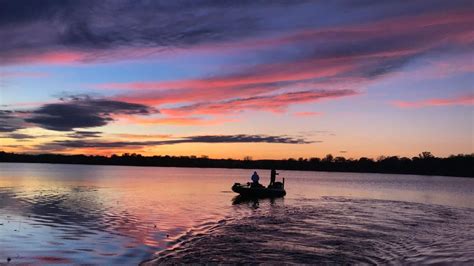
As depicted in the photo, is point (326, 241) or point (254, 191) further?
point (254, 191)

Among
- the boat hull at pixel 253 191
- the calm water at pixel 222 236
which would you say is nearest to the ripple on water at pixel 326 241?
the calm water at pixel 222 236

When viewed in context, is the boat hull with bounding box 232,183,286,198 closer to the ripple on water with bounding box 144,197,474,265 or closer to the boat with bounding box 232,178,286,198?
the boat with bounding box 232,178,286,198

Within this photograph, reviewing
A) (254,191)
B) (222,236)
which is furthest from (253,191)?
(222,236)

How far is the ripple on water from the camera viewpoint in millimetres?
17031

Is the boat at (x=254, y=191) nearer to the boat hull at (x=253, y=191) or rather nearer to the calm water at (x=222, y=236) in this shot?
the boat hull at (x=253, y=191)

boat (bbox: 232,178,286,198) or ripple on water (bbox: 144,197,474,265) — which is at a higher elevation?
boat (bbox: 232,178,286,198)

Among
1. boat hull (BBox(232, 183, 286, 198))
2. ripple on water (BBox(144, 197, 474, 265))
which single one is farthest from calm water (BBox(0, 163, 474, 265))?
boat hull (BBox(232, 183, 286, 198))

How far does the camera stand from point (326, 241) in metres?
20.4

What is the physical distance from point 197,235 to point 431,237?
41.0 ft

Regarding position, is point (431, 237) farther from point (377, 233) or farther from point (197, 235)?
point (197, 235)

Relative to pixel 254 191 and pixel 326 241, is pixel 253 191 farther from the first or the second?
pixel 326 241

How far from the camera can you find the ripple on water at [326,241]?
17031 millimetres

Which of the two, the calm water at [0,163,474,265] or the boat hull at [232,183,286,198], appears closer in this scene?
the calm water at [0,163,474,265]

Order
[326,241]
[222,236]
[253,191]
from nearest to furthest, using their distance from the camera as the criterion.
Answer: [326,241] → [222,236] → [253,191]
